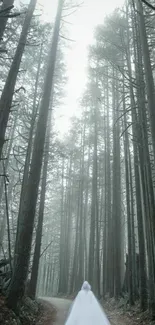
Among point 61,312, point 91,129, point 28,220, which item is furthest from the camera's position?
point 91,129

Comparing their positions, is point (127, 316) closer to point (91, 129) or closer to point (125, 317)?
point (125, 317)

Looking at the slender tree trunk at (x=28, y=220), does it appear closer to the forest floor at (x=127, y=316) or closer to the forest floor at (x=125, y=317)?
the forest floor at (x=125, y=317)

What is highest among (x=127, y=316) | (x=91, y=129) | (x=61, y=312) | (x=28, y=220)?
(x=91, y=129)

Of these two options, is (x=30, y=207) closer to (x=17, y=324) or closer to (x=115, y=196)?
(x=17, y=324)

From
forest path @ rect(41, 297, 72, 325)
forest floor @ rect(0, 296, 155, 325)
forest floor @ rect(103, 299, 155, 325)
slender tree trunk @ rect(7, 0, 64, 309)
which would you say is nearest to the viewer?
forest floor @ rect(0, 296, 155, 325)

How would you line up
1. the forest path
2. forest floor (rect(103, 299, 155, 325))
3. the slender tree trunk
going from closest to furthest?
the slender tree trunk, forest floor (rect(103, 299, 155, 325)), the forest path

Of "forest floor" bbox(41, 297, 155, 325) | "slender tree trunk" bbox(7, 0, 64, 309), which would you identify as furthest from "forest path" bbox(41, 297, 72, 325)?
"slender tree trunk" bbox(7, 0, 64, 309)

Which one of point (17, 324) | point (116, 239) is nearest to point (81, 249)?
point (116, 239)

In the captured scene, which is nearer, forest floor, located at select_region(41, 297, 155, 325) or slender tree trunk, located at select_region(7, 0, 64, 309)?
slender tree trunk, located at select_region(7, 0, 64, 309)

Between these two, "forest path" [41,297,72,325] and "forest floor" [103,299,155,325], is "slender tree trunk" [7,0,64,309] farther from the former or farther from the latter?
"forest floor" [103,299,155,325]

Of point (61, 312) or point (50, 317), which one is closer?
point (50, 317)

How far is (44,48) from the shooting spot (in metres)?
16.7

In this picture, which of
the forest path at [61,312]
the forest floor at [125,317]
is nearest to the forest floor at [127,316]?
the forest floor at [125,317]

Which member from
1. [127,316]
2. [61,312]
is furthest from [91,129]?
[127,316]
